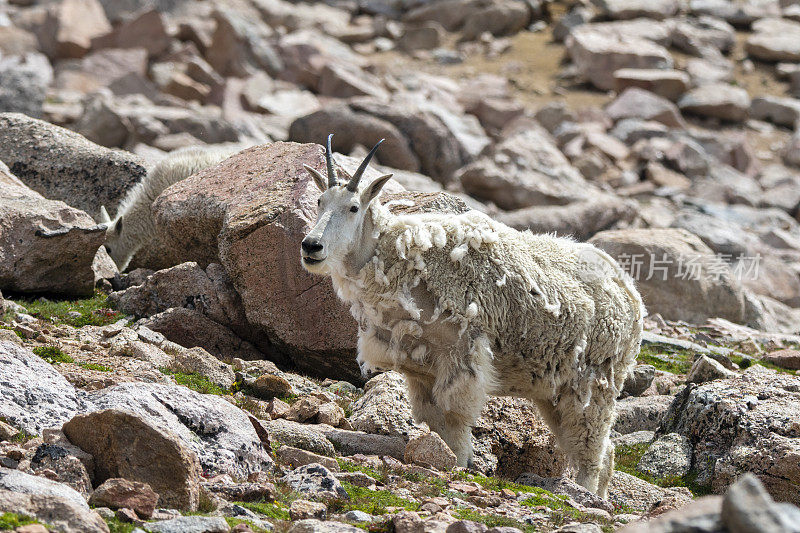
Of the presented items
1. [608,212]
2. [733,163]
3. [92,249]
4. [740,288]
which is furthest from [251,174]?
→ [733,163]

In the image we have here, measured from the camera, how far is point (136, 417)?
297 inches

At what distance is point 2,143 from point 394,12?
43240 millimetres

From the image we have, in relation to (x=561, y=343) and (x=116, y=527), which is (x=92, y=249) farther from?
(x=116, y=527)

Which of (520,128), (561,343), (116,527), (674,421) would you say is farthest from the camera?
(520,128)

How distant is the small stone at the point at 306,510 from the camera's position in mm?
7551

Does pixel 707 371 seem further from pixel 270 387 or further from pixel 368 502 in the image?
pixel 368 502

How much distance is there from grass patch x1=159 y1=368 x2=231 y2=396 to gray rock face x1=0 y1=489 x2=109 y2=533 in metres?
4.98

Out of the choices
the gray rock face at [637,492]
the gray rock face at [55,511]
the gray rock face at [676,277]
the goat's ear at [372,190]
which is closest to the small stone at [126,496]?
the gray rock face at [55,511]

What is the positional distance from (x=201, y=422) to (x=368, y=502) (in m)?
1.70

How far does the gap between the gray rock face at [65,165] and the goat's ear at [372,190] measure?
10.4 metres

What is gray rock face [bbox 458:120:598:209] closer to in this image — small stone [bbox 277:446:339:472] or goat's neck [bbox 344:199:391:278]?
goat's neck [bbox 344:199:391:278]

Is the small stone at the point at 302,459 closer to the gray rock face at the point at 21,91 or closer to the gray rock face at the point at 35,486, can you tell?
the gray rock face at the point at 35,486

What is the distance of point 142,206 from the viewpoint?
19.3m

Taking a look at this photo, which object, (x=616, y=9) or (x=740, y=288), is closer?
(x=740, y=288)
